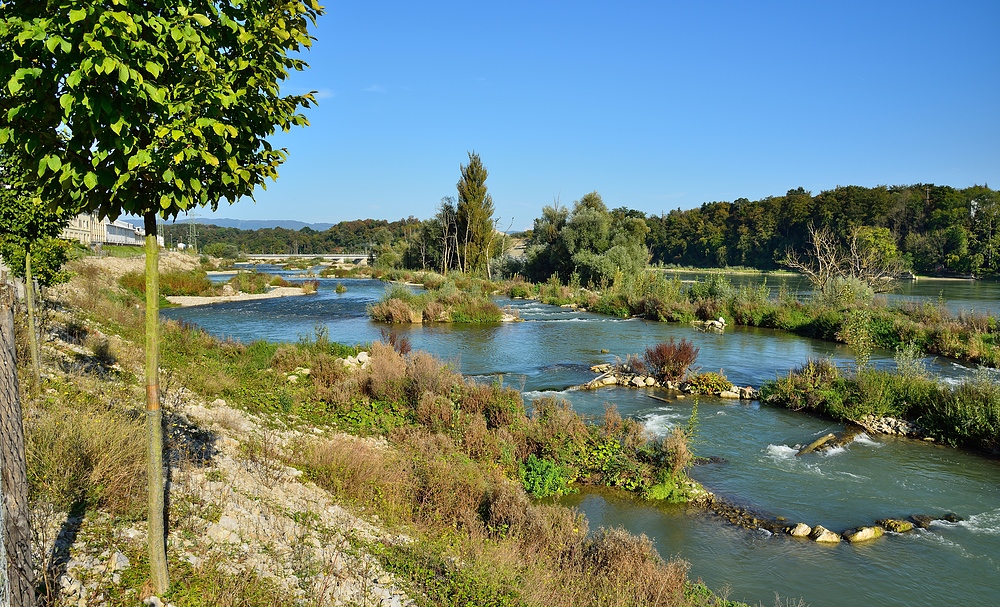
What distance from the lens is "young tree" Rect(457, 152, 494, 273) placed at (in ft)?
196

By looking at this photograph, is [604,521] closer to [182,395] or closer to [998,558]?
[998,558]

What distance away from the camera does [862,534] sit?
7.68 meters

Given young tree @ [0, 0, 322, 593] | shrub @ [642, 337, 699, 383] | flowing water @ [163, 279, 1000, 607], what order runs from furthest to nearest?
shrub @ [642, 337, 699, 383], flowing water @ [163, 279, 1000, 607], young tree @ [0, 0, 322, 593]

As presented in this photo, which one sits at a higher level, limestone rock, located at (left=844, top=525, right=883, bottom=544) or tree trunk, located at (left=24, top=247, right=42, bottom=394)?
tree trunk, located at (left=24, top=247, right=42, bottom=394)

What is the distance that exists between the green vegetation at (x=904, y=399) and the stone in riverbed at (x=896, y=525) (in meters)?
4.43

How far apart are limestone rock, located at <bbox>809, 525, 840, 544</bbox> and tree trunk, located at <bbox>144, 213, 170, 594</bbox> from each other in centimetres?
730

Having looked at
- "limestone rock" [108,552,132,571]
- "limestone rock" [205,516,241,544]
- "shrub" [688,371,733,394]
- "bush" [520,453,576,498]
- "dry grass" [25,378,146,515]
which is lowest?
"bush" [520,453,576,498]

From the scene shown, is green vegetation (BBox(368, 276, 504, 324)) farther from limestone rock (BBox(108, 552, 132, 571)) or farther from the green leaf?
the green leaf

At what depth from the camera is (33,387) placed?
6.84 m

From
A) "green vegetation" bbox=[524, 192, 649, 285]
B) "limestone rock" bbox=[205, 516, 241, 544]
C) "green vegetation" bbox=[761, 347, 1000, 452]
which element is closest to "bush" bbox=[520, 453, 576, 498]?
"limestone rock" bbox=[205, 516, 241, 544]

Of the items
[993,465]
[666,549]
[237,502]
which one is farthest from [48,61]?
[993,465]

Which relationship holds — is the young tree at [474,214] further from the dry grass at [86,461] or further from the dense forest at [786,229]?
the dry grass at [86,461]

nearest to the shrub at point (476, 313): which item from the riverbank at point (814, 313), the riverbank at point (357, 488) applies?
the riverbank at point (814, 313)

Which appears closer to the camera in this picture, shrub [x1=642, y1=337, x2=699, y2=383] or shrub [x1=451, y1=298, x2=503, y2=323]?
shrub [x1=642, y1=337, x2=699, y2=383]
